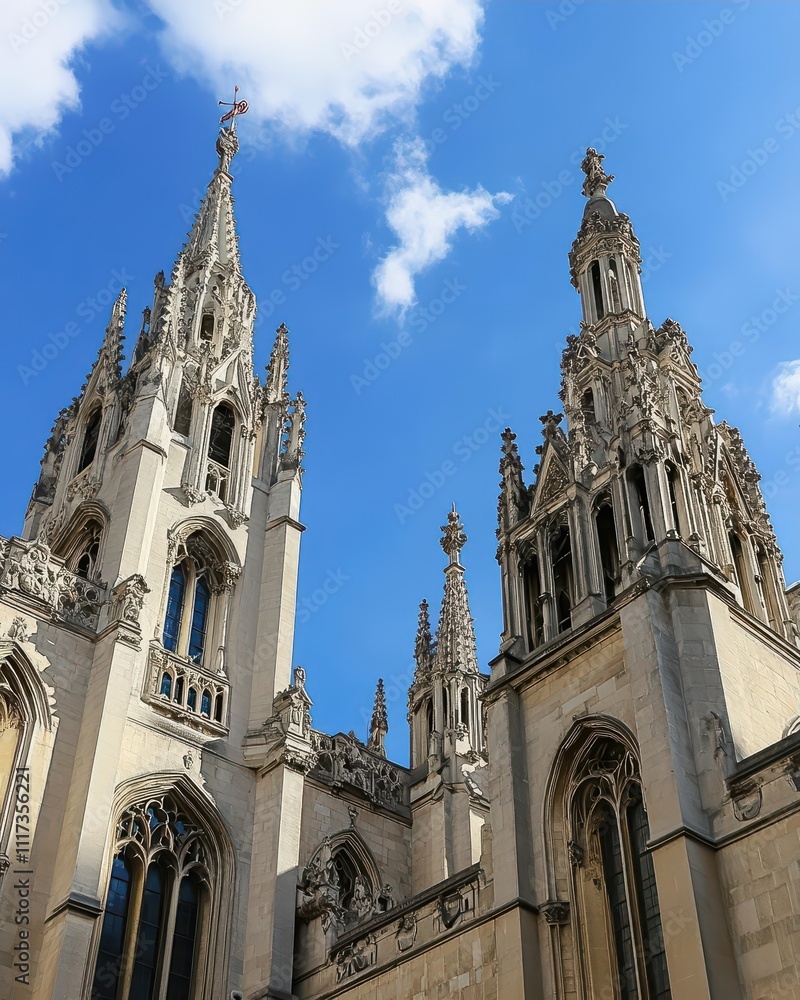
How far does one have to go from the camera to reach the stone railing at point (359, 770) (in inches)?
1085

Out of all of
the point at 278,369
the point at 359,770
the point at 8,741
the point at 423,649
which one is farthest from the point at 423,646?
the point at 8,741

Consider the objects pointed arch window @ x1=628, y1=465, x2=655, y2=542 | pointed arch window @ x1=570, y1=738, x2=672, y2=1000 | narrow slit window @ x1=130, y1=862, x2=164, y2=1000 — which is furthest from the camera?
narrow slit window @ x1=130, y1=862, x2=164, y2=1000

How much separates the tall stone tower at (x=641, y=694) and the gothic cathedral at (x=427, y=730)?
0.05 meters

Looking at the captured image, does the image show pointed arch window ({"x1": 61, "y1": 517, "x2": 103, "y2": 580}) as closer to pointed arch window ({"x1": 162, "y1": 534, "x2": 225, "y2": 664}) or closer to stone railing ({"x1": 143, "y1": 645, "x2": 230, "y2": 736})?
pointed arch window ({"x1": 162, "y1": 534, "x2": 225, "y2": 664})

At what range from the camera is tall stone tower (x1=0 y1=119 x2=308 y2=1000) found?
71.9ft

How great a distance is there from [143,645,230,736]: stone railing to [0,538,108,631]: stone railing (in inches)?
65.5

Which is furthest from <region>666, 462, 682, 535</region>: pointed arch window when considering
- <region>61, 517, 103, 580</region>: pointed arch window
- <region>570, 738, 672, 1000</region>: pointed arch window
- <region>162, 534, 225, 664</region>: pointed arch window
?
<region>61, 517, 103, 580</region>: pointed arch window

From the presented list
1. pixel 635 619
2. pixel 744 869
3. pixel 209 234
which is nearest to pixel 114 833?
pixel 635 619

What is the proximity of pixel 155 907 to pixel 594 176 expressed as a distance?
2217 cm

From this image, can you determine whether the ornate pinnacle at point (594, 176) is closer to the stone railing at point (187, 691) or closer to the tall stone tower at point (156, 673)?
the tall stone tower at point (156, 673)

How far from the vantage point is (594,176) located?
3338 cm

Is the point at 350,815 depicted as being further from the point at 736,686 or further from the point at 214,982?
the point at 736,686

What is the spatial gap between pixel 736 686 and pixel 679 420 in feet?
23.9

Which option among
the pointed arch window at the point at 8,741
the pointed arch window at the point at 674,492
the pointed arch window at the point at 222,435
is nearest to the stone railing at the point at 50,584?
the pointed arch window at the point at 8,741
